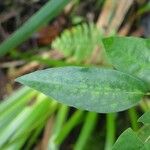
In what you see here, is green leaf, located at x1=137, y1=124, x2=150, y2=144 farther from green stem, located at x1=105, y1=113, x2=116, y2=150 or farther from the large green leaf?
green stem, located at x1=105, y1=113, x2=116, y2=150

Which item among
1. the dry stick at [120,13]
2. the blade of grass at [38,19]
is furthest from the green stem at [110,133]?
the blade of grass at [38,19]

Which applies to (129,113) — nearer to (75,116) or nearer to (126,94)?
(75,116)

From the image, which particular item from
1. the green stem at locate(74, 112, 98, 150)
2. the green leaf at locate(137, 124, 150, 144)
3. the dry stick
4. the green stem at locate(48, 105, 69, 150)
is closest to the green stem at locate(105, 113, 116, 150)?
the green stem at locate(74, 112, 98, 150)

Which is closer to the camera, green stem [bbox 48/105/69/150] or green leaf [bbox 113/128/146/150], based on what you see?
green leaf [bbox 113/128/146/150]

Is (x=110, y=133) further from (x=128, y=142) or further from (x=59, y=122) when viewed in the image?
(x=128, y=142)

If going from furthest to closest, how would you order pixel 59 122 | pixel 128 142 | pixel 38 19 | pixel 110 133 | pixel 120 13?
1. pixel 120 13
2. pixel 59 122
3. pixel 110 133
4. pixel 38 19
5. pixel 128 142

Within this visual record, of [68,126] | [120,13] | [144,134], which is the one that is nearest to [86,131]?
[68,126]
